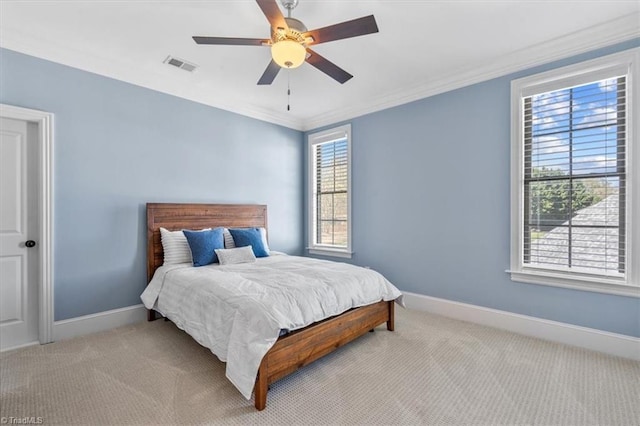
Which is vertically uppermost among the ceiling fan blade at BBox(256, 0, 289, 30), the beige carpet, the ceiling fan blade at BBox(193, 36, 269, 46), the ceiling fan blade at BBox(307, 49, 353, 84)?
the ceiling fan blade at BBox(256, 0, 289, 30)

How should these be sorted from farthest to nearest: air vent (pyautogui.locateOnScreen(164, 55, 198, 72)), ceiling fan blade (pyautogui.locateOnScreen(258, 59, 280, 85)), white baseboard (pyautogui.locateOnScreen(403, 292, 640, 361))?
air vent (pyautogui.locateOnScreen(164, 55, 198, 72)), white baseboard (pyautogui.locateOnScreen(403, 292, 640, 361)), ceiling fan blade (pyautogui.locateOnScreen(258, 59, 280, 85))

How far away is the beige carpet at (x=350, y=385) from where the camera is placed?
71.0 inches

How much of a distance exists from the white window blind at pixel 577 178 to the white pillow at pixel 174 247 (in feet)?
12.3

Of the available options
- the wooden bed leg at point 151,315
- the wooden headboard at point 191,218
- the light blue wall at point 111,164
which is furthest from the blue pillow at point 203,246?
the wooden bed leg at point 151,315

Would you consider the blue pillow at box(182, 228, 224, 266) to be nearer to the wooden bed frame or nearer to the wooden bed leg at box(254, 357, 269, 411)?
the wooden bed frame

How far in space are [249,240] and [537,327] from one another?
10.8 ft

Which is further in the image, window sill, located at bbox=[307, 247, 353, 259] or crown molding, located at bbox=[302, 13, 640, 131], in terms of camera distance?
window sill, located at bbox=[307, 247, 353, 259]

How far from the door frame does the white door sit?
9 centimetres

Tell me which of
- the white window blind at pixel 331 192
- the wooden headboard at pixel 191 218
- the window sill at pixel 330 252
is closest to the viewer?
the wooden headboard at pixel 191 218

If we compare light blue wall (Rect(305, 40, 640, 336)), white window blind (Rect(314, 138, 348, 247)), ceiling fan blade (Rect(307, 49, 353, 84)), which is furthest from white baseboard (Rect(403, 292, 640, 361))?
ceiling fan blade (Rect(307, 49, 353, 84))

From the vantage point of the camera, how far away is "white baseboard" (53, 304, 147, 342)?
2.86 meters

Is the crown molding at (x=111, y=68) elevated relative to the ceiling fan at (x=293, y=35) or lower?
elevated

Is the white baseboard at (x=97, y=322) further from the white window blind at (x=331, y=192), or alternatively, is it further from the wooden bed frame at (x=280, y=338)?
the white window blind at (x=331, y=192)

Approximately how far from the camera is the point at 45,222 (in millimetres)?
2758
